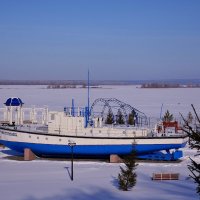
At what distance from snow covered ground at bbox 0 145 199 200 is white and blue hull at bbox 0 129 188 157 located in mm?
833

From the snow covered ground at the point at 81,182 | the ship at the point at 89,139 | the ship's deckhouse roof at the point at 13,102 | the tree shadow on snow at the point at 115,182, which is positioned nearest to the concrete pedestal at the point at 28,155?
the ship at the point at 89,139

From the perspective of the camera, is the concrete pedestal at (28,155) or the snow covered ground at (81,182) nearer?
the snow covered ground at (81,182)

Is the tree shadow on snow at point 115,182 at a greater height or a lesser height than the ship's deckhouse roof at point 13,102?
lesser

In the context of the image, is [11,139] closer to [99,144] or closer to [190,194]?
[99,144]

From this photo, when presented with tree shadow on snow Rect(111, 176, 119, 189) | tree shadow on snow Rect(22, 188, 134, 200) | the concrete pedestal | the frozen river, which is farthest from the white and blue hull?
the frozen river

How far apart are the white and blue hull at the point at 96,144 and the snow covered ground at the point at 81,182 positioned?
2.73 ft

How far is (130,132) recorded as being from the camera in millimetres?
24281

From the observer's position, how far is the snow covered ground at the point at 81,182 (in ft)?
49.8

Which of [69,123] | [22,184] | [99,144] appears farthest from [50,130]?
[22,184]

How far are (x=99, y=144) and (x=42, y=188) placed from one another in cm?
780

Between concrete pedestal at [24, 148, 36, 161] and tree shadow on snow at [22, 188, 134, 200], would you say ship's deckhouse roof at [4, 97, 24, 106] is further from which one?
tree shadow on snow at [22, 188, 134, 200]

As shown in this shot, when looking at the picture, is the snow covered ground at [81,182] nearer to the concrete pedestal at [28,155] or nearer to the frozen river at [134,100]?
the concrete pedestal at [28,155]

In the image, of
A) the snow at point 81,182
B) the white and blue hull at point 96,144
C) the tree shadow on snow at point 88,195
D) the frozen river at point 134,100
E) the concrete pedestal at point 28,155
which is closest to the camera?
the tree shadow on snow at point 88,195

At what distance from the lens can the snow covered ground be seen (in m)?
15.2
